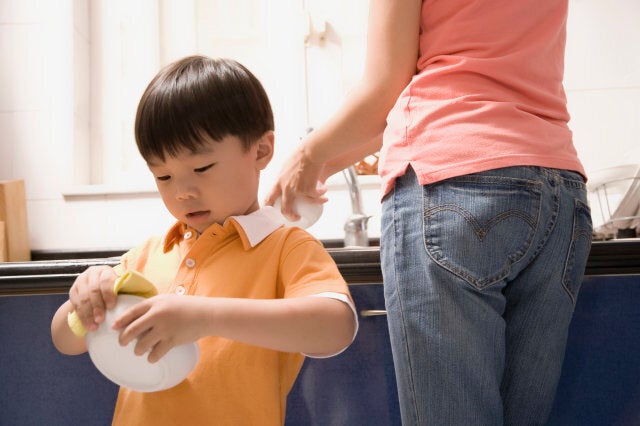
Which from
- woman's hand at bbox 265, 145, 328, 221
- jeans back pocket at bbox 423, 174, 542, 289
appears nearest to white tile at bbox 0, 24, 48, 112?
woman's hand at bbox 265, 145, 328, 221

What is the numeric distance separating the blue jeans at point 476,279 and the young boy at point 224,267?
0.26 ft

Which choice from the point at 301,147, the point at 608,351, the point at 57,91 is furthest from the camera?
the point at 57,91

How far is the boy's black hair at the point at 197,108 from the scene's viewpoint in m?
0.90

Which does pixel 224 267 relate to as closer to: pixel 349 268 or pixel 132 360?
pixel 132 360

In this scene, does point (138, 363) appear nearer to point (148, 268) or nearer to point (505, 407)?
point (148, 268)

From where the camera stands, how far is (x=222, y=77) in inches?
36.6

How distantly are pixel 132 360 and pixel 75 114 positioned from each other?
1570mm

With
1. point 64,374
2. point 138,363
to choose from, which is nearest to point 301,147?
point 138,363

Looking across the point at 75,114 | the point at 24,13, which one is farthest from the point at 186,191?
the point at 24,13

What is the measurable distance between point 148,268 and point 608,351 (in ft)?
2.74

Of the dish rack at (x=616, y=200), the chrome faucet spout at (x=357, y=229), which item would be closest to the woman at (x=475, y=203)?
the dish rack at (x=616, y=200)

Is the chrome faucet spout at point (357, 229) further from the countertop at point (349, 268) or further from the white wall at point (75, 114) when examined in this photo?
the countertop at point (349, 268)

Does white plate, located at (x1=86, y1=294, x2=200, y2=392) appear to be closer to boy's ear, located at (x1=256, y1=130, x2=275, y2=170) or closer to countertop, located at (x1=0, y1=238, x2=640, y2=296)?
boy's ear, located at (x1=256, y1=130, x2=275, y2=170)

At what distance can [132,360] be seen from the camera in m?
0.78
